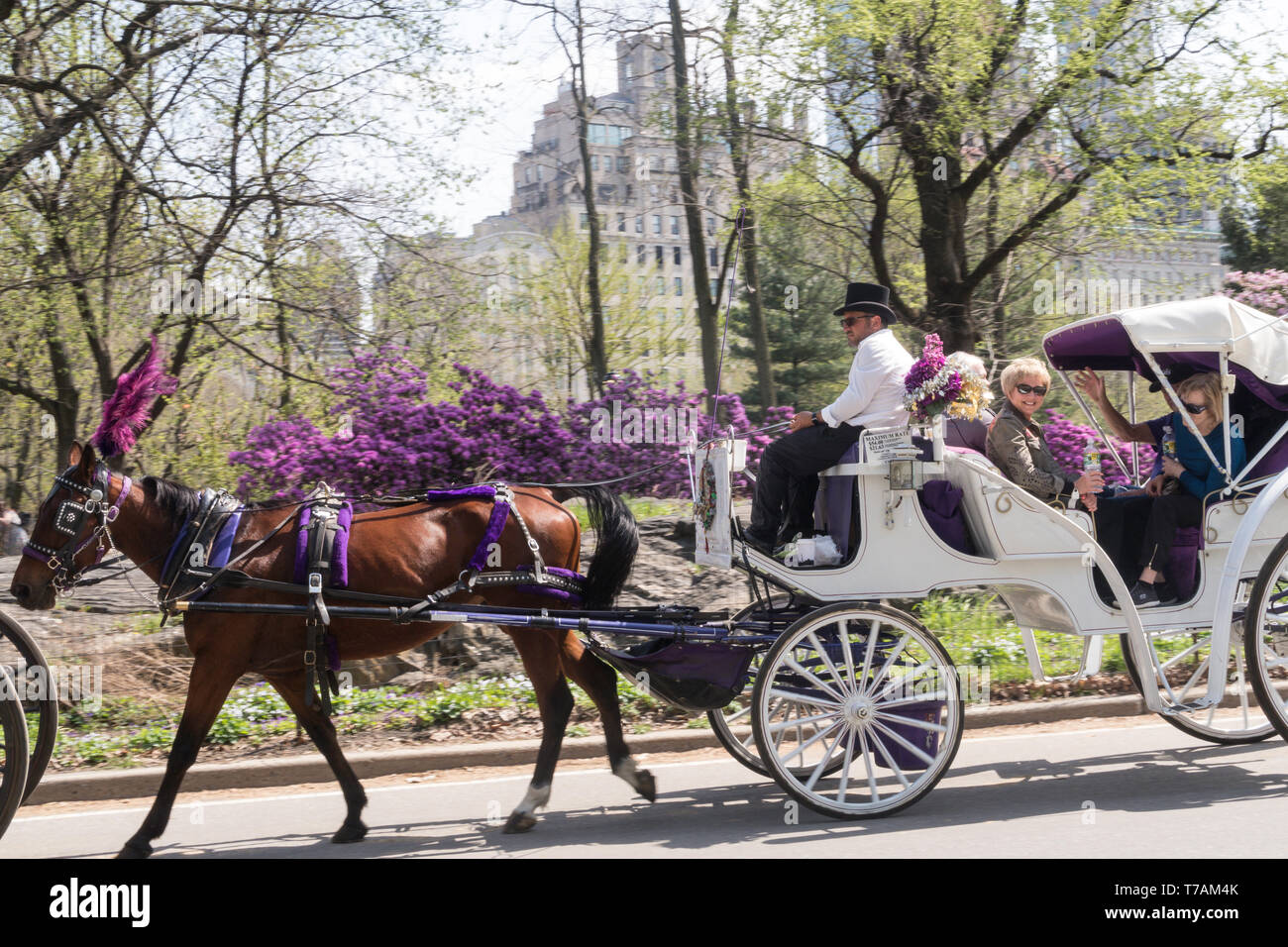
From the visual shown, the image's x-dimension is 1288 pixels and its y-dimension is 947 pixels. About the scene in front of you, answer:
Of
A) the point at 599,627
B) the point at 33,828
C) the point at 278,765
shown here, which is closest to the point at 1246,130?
the point at 599,627

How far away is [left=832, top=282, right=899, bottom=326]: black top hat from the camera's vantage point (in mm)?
6242

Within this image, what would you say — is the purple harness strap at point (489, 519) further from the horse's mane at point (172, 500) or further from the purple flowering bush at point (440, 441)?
the purple flowering bush at point (440, 441)

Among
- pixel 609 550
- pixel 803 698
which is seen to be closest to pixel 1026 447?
pixel 803 698

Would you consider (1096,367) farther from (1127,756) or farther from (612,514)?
(612,514)

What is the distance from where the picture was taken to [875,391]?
19.5 feet

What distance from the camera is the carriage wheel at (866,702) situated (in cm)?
563

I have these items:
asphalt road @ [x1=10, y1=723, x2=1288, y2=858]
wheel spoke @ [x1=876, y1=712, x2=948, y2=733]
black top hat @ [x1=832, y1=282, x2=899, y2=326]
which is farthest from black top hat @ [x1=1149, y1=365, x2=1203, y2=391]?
wheel spoke @ [x1=876, y1=712, x2=948, y2=733]

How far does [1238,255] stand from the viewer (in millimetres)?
29812

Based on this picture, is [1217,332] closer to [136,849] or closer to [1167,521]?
[1167,521]

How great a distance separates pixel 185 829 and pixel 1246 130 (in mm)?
13126

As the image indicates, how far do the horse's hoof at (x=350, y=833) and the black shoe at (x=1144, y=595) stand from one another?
13.8 ft

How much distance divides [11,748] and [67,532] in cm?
103

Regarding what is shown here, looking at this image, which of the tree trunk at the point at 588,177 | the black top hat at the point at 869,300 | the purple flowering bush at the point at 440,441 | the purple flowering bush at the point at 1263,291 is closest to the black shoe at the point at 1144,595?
the black top hat at the point at 869,300

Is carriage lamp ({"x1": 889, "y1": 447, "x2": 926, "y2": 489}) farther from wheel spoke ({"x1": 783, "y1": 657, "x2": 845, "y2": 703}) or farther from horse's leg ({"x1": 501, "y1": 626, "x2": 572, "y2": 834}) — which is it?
horse's leg ({"x1": 501, "y1": 626, "x2": 572, "y2": 834})
